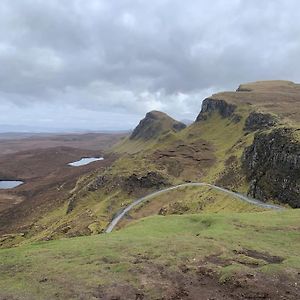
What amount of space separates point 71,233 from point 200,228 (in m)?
42.6

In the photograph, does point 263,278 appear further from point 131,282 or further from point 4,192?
point 4,192

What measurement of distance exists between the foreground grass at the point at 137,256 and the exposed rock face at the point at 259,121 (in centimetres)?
11270

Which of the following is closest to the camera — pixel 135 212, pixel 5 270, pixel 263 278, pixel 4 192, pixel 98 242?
pixel 263 278

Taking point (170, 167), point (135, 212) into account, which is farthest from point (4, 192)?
point (135, 212)

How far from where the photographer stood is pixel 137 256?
3181cm

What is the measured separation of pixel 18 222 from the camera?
133 m

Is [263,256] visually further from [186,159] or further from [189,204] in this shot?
[186,159]

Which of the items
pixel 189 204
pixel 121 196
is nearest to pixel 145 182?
pixel 121 196

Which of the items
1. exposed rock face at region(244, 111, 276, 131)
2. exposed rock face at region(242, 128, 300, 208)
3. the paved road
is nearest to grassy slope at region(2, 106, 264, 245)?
the paved road

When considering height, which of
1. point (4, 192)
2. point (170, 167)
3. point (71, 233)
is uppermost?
point (170, 167)

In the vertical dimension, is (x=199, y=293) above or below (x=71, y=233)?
above

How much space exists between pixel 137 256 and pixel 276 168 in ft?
206

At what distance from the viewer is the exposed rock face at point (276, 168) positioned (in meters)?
80.4

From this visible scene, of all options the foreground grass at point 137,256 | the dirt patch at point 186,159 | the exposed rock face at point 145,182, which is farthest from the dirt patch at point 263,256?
the dirt patch at point 186,159
